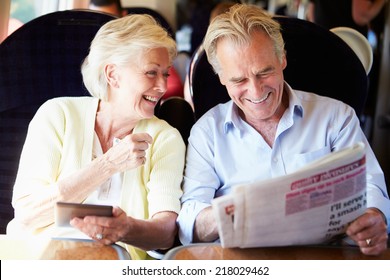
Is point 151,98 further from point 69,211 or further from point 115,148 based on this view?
point 69,211

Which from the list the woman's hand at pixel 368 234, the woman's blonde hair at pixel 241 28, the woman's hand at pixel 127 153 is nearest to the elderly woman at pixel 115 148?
the woman's hand at pixel 127 153

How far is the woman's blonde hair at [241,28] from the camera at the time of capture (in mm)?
1233

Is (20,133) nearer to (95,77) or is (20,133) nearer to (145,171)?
(95,77)

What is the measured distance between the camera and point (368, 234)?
1.10m

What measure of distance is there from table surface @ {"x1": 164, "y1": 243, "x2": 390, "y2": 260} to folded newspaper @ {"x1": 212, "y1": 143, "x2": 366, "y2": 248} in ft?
0.13

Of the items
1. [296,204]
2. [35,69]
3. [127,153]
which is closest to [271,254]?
[296,204]

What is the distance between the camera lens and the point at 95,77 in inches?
52.0

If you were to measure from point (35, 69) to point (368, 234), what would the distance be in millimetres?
903

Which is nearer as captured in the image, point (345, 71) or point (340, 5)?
point (345, 71)

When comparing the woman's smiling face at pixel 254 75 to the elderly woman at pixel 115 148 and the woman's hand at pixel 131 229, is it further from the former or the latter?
the woman's hand at pixel 131 229

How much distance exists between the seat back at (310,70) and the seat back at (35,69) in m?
0.29

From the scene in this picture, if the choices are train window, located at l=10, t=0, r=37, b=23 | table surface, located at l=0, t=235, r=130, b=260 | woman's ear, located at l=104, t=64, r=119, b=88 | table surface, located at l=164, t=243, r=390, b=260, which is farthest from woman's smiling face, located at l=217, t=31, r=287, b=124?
train window, located at l=10, t=0, r=37, b=23
